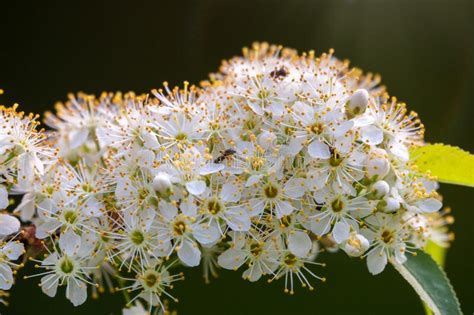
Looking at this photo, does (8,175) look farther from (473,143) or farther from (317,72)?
(473,143)


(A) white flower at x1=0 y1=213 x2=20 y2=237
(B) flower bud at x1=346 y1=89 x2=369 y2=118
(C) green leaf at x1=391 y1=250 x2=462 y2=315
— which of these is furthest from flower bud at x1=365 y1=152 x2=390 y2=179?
(A) white flower at x1=0 y1=213 x2=20 y2=237

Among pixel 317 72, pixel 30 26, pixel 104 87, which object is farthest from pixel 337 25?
pixel 317 72

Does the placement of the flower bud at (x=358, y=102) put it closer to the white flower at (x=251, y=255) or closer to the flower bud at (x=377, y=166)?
the flower bud at (x=377, y=166)

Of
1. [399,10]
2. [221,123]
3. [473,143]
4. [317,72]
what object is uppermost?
[399,10]

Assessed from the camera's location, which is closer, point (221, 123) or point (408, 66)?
point (221, 123)

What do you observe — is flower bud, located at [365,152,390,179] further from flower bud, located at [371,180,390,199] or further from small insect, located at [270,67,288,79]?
small insect, located at [270,67,288,79]

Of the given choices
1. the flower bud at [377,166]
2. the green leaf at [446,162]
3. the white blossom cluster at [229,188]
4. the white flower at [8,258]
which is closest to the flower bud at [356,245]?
the white blossom cluster at [229,188]
